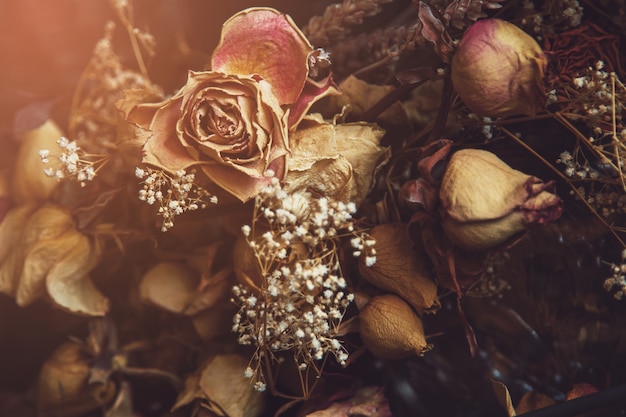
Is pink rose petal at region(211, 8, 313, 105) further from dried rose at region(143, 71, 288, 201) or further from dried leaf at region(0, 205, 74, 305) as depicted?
dried leaf at region(0, 205, 74, 305)

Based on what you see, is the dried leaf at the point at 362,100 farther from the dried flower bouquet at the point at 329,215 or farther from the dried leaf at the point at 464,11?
the dried leaf at the point at 464,11

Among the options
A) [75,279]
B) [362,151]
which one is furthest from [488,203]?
[75,279]

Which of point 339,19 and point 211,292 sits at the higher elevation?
point 339,19

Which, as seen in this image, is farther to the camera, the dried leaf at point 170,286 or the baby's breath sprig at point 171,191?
the dried leaf at point 170,286

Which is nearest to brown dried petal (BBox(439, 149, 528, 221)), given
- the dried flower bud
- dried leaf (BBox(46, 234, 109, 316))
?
the dried flower bud

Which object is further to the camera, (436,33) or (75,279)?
(75,279)

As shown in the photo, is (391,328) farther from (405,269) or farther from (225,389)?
(225,389)

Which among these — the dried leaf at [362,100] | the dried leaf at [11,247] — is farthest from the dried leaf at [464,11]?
the dried leaf at [11,247]

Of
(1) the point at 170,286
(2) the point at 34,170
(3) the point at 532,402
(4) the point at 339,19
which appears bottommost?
(3) the point at 532,402
